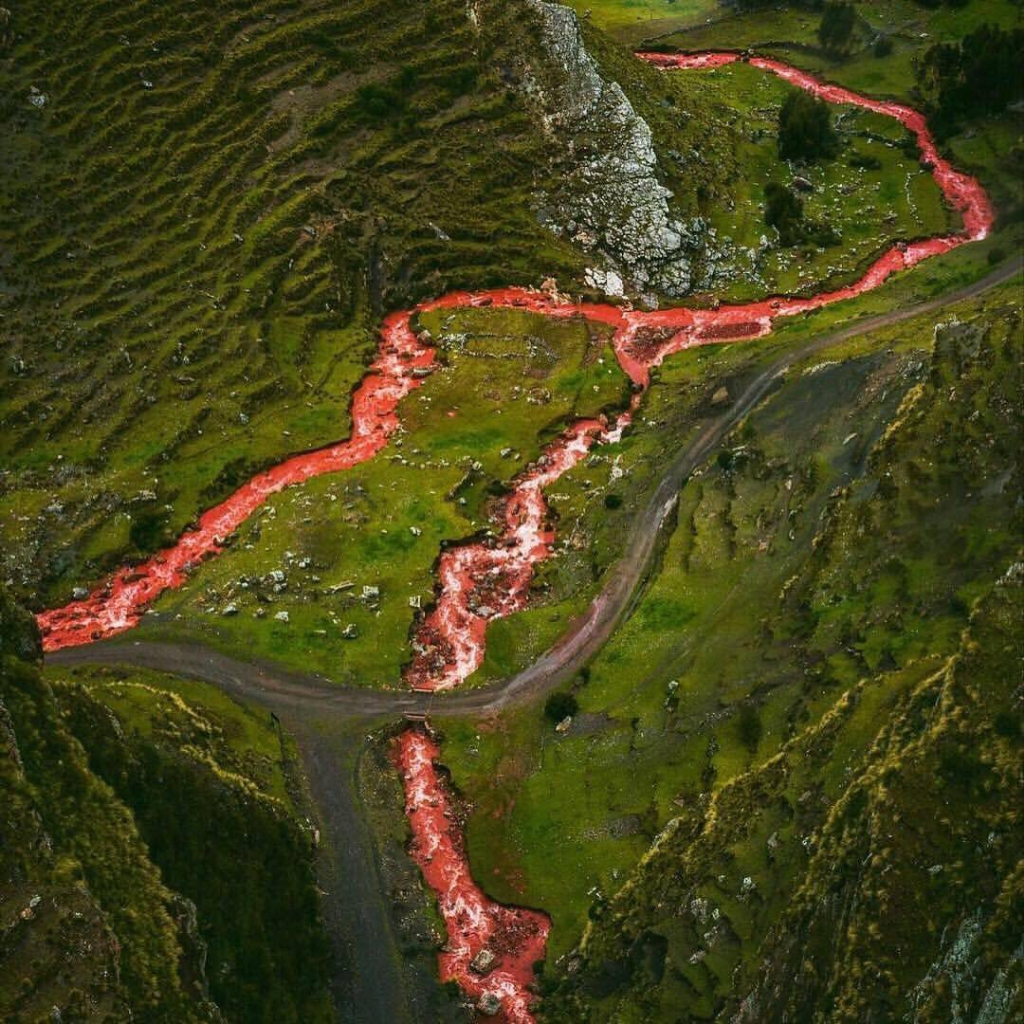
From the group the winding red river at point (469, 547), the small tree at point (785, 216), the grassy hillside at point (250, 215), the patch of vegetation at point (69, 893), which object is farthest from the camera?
the small tree at point (785, 216)

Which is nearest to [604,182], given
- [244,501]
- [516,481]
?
[516,481]

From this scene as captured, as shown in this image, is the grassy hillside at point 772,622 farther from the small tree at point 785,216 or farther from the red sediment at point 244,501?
the small tree at point 785,216

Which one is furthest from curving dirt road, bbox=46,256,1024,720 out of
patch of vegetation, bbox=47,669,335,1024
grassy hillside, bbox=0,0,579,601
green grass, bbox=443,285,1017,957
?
grassy hillside, bbox=0,0,579,601

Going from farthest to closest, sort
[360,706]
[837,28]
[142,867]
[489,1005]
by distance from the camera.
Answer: [837,28], [360,706], [489,1005], [142,867]

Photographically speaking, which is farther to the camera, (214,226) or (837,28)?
(837,28)

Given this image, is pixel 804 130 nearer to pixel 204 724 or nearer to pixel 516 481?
pixel 516 481

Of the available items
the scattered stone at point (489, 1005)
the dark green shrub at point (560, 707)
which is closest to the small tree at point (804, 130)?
the dark green shrub at point (560, 707)
